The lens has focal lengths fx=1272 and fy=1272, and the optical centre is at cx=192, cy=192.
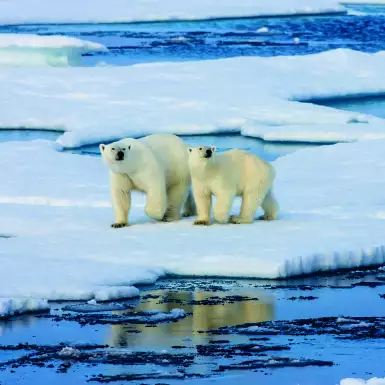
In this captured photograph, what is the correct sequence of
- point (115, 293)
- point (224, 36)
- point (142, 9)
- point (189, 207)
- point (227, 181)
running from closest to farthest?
point (115, 293)
point (227, 181)
point (189, 207)
point (224, 36)
point (142, 9)

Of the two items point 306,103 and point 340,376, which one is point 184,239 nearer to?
point 340,376

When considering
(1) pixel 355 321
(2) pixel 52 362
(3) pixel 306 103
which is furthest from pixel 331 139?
(2) pixel 52 362

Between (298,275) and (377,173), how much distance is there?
3931mm

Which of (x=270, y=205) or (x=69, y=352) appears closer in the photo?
(x=69, y=352)

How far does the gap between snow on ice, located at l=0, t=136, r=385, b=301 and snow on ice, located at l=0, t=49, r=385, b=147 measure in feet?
11.3

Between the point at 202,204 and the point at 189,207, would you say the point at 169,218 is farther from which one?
the point at 202,204

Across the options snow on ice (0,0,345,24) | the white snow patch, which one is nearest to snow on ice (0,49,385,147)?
the white snow patch

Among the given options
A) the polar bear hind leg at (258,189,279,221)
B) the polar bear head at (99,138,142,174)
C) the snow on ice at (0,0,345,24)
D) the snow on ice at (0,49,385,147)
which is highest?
the polar bear head at (99,138,142,174)

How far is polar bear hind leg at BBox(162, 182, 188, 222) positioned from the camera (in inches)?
350

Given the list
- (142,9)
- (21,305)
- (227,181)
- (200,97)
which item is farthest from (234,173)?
(142,9)

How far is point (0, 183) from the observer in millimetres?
10836

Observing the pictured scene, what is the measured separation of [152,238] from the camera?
27.2 ft

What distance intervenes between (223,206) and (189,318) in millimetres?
2066

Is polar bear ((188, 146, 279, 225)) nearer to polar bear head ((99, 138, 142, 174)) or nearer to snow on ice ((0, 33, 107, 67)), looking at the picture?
polar bear head ((99, 138, 142, 174))
